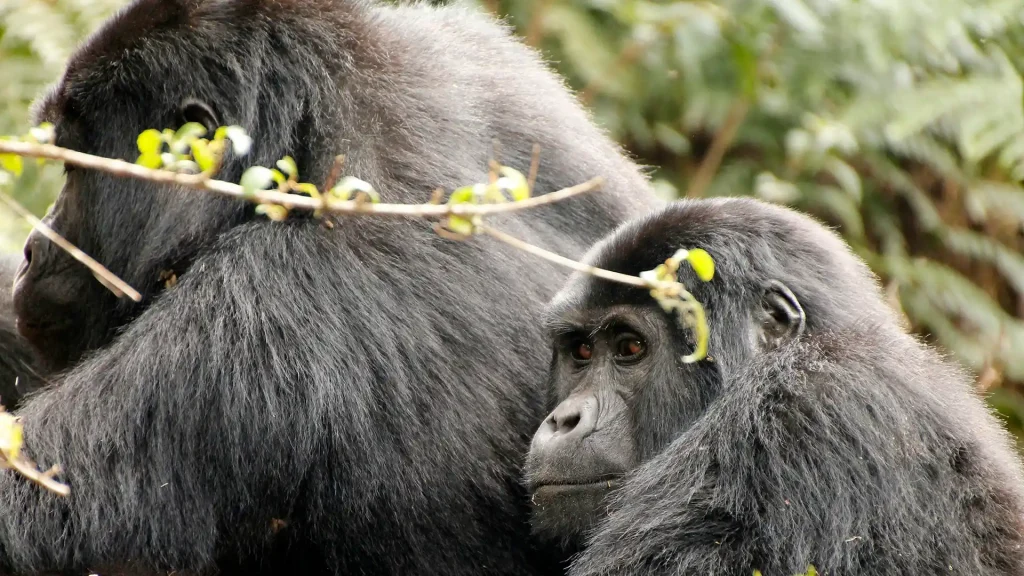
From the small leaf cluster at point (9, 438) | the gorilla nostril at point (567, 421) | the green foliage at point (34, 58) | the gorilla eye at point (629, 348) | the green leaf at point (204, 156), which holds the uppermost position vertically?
the green leaf at point (204, 156)

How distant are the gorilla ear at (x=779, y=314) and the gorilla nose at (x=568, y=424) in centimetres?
50

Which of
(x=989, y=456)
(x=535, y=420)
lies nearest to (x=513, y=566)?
(x=535, y=420)

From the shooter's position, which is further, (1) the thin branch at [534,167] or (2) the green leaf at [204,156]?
(1) the thin branch at [534,167]

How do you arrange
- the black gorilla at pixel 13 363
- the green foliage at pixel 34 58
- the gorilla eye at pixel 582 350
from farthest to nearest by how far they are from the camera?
the green foliage at pixel 34 58 < the black gorilla at pixel 13 363 < the gorilla eye at pixel 582 350

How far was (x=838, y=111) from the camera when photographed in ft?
A: 23.3

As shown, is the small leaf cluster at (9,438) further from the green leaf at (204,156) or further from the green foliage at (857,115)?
the green foliage at (857,115)

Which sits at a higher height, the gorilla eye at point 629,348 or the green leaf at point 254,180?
the green leaf at point 254,180

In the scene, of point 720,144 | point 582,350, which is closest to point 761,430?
point 582,350

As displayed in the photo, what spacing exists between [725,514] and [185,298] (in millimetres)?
1583

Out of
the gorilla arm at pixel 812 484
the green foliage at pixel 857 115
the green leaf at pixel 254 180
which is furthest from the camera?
the green foliage at pixel 857 115

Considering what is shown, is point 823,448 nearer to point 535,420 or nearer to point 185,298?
point 535,420

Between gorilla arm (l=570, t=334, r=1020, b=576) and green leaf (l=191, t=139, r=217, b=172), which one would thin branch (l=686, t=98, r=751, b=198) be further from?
green leaf (l=191, t=139, r=217, b=172)

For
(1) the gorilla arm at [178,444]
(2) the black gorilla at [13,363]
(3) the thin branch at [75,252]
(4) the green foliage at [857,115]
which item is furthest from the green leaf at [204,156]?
(4) the green foliage at [857,115]

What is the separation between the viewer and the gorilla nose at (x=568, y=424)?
10.9 feet
